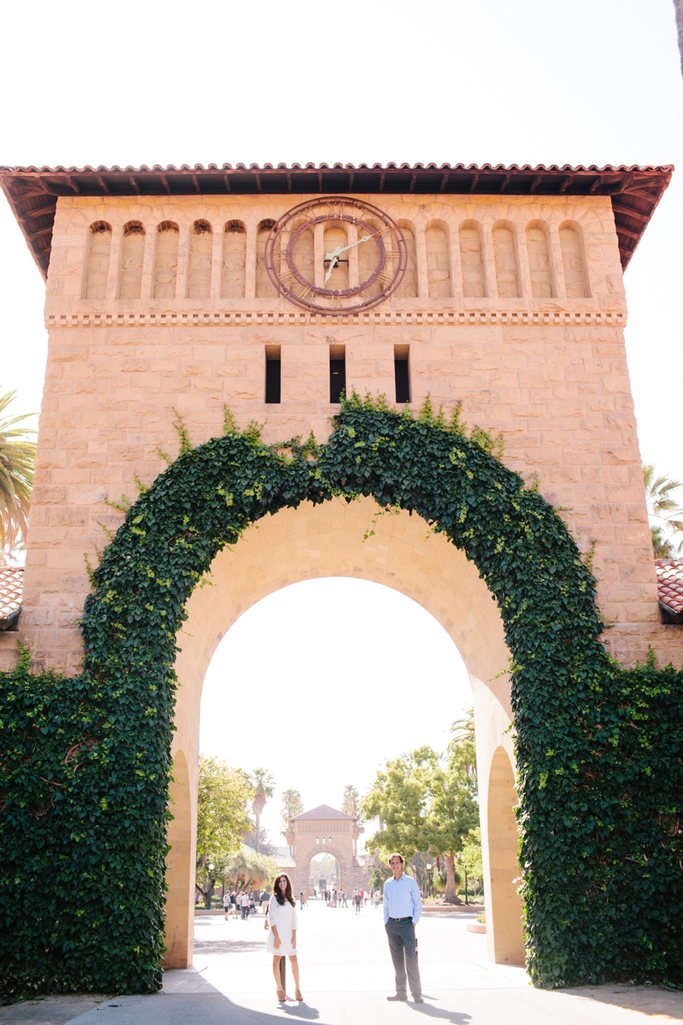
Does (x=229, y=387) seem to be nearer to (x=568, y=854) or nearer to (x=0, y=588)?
(x=0, y=588)

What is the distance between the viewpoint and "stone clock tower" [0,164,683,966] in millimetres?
12969

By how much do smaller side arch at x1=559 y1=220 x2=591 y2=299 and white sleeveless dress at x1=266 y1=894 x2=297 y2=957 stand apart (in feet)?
33.6

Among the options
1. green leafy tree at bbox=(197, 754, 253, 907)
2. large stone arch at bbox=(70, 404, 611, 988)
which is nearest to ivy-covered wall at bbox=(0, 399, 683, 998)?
large stone arch at bbox=(70, 404, 611, 988)

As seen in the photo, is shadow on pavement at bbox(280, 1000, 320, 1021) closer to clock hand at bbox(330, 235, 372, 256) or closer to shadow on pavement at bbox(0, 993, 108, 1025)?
shadow on pavement at bbox(0, 993, 108, 1025)

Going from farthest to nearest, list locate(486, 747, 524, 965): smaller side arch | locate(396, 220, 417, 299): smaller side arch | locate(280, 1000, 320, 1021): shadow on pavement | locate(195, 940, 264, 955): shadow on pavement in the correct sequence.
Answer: locate(195, 940, 264, 955): shadow on pavement → locate(396, 220, 417, 299): smaller side arch → locate(486, 747, 524, 965): smaller side arch → locate(280, 1000, 320, 1021): shadow on pavement

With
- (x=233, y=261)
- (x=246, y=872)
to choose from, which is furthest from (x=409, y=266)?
(x=246, y=872)

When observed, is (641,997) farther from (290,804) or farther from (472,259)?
(290,804)

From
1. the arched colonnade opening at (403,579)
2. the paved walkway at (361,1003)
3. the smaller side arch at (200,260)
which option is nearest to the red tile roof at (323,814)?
the arched colonnade opening at (403,579)

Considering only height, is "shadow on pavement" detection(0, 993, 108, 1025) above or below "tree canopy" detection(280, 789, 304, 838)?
below

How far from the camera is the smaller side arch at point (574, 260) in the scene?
46.5 ft

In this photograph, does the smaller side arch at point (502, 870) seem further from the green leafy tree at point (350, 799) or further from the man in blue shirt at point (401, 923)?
the green leafy tree at point (350, 799)

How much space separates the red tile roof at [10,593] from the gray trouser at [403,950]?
645 cm

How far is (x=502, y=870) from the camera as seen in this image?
14242 millimetres

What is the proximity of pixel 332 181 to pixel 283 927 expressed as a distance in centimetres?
1132
